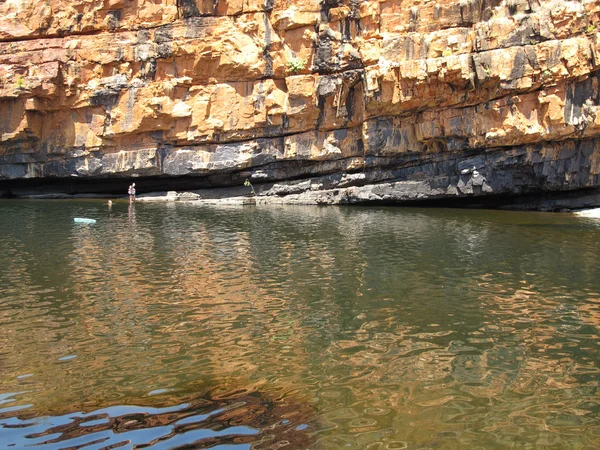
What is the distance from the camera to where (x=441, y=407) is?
8.02 m

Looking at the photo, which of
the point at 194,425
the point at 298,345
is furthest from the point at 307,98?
the point at 194,425

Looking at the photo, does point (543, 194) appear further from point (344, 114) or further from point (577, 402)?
point (577, 402)

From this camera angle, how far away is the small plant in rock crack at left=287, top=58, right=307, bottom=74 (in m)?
38.6

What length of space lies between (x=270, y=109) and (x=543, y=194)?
19.8m

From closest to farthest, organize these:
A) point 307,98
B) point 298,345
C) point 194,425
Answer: point 194,425
point 298,345
point 307,98

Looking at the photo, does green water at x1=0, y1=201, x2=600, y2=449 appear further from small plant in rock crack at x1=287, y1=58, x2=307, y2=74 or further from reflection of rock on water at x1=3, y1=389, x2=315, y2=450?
small plant in rock crack at x1=287, y1=58, x2=307, y2=74

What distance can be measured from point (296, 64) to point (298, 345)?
31.2 m

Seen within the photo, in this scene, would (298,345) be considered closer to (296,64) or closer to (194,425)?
(194,425)

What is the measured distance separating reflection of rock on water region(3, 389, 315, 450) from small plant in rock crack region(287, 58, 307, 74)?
3339cm

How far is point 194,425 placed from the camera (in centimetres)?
724

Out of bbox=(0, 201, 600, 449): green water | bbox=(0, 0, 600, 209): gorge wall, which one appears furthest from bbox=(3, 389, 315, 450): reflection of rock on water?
bbox=(0, 0, 600, 209): gorge wall

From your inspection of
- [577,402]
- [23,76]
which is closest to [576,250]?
[577,402]

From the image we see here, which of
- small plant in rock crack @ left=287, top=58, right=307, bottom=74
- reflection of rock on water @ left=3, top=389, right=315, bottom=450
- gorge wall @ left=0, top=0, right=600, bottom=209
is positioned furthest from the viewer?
small plant in rock crack @ left=287, top=58, right=307, bottom=74

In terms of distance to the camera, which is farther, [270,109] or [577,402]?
[270,109]
